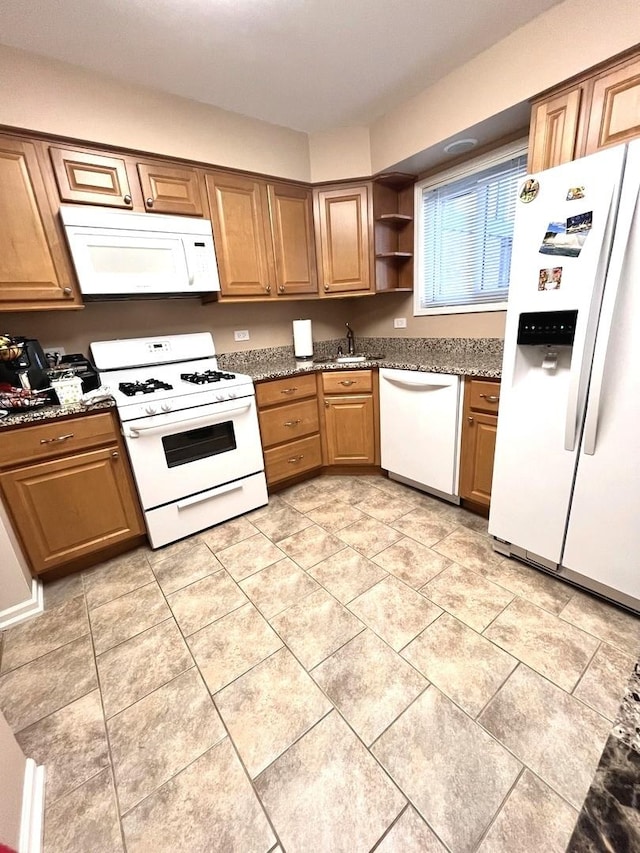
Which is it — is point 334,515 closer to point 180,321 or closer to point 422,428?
point 422,428

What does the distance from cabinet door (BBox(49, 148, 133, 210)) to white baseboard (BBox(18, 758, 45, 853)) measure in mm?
2392

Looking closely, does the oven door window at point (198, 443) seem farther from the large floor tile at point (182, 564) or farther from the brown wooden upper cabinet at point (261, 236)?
the brown wooden upper cabinet at point (261, 236)

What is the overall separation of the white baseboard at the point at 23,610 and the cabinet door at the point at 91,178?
2.02 meters

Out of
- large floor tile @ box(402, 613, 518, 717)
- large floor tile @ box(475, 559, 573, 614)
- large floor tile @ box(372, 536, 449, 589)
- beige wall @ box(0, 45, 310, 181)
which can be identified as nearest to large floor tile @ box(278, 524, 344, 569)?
large floor tile @ box(372, 536, 449, 589)

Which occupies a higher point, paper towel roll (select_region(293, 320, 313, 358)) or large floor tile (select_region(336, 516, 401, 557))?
paper towel roll (select_region(293, 320, 313, 358))

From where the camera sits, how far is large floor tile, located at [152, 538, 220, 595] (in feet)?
6.23

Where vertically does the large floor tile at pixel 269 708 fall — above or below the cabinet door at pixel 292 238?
below

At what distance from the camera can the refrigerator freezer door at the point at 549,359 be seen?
4.31 feet

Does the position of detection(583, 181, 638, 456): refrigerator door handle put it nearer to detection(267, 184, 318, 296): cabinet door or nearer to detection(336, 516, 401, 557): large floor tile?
detection(336, 516, 401, 557): large floor tile

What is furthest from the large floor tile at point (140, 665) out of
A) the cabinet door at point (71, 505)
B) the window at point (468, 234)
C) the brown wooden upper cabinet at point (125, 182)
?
the window at point (468, 234)

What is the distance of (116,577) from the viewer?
1.97 metres

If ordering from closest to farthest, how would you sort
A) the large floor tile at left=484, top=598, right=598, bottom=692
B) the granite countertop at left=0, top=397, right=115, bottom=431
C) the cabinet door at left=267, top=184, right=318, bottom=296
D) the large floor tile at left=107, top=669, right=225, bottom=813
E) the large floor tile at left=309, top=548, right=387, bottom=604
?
the large floor tile at left=107, top=669, right=225, bottom=813, the large floor tile at left=484, top=598, right=598, bottom=692, the granite countertop at left=0, top=397, right=115, bottom=431, the large floor tile at left=309, top=548, right=387, bottom=604, the cabinet door at left=267, top=184, right=318, bottom=296

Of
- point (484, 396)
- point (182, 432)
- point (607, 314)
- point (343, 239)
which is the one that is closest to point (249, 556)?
point (182, 432)

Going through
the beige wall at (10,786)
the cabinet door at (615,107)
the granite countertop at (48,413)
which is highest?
the cabinet door at (615,107)
